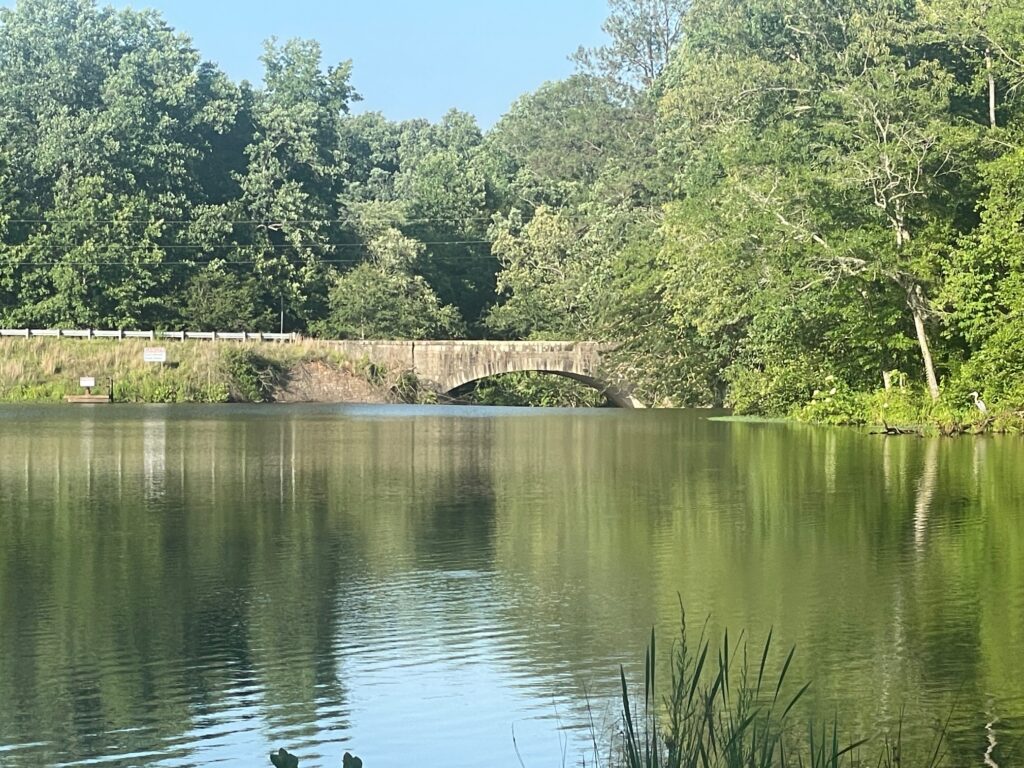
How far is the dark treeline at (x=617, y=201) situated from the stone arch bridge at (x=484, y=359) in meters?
2.31

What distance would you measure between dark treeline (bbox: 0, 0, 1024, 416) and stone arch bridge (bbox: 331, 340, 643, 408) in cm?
231

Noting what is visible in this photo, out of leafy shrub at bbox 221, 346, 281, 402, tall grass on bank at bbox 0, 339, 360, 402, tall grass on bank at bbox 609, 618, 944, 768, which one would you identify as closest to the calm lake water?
tall grass on bank at bbox 609, 618, 944, 768

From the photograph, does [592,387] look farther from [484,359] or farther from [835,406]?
[835,406]

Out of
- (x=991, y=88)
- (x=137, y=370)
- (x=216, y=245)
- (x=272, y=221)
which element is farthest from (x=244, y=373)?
(x=991, y=88)

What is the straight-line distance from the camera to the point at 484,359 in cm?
6650

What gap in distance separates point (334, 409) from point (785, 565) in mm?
43886

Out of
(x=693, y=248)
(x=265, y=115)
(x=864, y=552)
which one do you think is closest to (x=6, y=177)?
(x=265, y=115)

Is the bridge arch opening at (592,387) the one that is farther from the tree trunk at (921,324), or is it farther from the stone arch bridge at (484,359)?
the tree trunk at (921,324)

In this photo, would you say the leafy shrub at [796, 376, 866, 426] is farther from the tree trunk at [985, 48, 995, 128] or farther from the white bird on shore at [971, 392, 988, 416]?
the tree trunk at [985, 48, 995, 128]

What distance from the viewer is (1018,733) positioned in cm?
912

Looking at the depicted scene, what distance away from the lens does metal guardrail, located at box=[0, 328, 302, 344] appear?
66.4 meters

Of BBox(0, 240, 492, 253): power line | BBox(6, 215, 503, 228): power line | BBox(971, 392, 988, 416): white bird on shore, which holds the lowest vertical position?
BBox(971, 392, 988, 416): white bird on shore

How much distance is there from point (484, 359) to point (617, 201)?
1056 cm

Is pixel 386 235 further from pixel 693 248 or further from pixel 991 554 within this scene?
pixel 991 554
